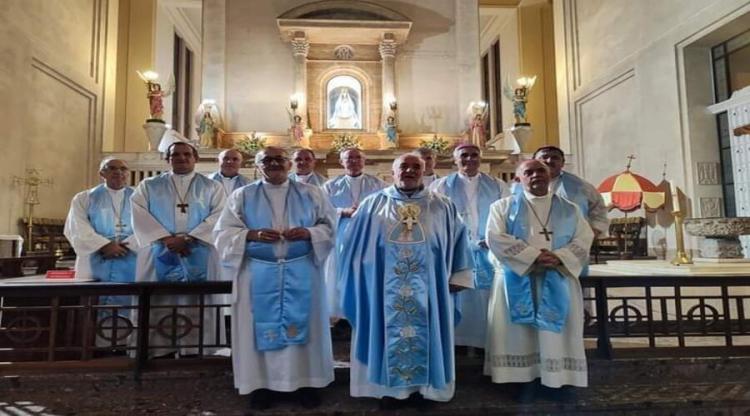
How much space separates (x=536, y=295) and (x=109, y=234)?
3.63 meters

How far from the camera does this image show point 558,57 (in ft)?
44.9

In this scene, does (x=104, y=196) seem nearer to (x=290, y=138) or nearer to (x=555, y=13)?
(x=290, y=138)

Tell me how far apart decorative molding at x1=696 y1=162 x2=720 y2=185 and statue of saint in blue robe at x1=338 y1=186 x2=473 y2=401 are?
8.02 m

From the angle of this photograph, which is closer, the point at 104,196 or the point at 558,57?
the point at 104,196

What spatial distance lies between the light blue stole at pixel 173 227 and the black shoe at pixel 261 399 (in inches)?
46.7

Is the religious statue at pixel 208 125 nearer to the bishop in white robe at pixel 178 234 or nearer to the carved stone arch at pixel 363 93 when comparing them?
the carved stone arch at pixel 363 93

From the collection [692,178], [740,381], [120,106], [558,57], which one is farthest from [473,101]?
[120,106]

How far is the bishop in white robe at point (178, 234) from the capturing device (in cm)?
386

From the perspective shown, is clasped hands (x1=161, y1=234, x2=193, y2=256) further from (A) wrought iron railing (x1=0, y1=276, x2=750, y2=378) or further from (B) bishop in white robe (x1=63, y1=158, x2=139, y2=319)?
(B) bishop in white robe (x1=63, y1=158, x2=139, y2=319)

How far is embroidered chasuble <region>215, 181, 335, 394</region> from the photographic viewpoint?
3.17 metres

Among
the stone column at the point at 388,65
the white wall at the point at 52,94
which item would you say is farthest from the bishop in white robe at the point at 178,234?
the stone column at the point at 388,65

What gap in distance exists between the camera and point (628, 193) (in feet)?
29.2

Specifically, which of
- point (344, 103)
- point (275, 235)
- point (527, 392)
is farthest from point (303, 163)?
point (344, 103)

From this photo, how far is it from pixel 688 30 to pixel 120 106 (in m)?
14.4
